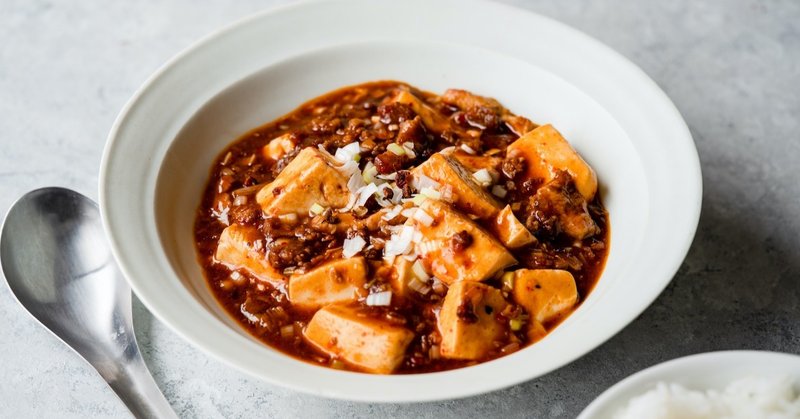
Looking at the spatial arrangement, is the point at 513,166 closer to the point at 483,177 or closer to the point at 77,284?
the point at 483,177

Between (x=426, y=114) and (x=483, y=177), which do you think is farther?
(x=426, y=114)

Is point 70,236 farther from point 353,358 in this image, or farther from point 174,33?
point 174,33

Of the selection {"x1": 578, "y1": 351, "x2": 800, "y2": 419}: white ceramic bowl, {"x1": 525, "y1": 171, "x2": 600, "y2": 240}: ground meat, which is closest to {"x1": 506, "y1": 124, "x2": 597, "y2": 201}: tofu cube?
{"x1": 525, "y1": 171, "x2": 600, "y2": 240}: ground meat

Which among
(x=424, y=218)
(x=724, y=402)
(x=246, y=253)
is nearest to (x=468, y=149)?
(x=424, y=218)

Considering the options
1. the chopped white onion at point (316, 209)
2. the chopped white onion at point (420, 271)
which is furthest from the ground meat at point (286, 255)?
the chopped white onion at point (420, 271)

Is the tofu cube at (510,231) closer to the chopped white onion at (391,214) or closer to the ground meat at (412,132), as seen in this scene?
the chopped white onion at (391,214)

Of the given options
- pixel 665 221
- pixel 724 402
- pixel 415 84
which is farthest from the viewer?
pixel 415 84

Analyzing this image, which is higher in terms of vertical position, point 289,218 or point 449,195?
point 449,195
